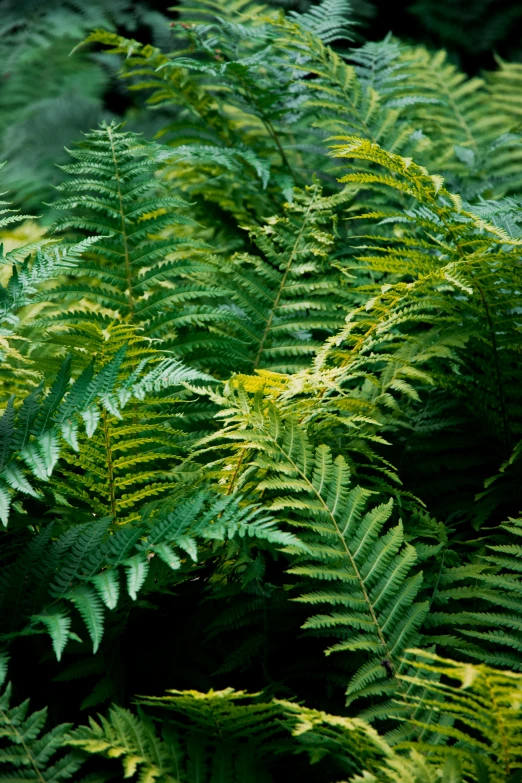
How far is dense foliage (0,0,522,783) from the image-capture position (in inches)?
31.4

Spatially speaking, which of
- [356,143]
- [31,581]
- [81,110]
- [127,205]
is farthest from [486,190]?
Answer: [81,110]

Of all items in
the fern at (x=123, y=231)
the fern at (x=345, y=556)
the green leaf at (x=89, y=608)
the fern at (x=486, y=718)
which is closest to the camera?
the fern at (x=486, y=718)

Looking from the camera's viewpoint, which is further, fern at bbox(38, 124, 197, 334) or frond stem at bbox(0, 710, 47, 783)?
fern at bbox(38, 124, 197, 334)

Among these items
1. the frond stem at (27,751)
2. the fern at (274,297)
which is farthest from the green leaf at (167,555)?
the fern at (274,297)

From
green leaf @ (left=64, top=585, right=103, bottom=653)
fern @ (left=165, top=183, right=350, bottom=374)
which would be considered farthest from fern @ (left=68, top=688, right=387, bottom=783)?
fern @ (left=165, top=183, right=350, bottom=374)

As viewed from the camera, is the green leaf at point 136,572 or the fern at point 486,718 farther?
the green leaf at point 136,572

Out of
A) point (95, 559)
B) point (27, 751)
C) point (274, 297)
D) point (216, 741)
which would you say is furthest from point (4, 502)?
point (274, 297)

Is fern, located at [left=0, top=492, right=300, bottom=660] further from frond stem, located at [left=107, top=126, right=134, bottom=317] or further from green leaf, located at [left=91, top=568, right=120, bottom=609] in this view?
frond stem, located at [left=107, top=126, right=134, bottom=317]

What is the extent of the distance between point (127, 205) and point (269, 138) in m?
0.79

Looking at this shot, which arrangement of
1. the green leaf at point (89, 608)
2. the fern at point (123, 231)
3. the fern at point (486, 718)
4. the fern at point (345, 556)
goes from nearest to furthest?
1. the fern at point (486, 718)
2. the green leaf at point (89, 608)
3. the fern at point (345, 556)
4. the fern at point (123, 231)

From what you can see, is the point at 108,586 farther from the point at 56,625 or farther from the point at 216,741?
the point at 216,741

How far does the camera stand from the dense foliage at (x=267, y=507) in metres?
0.80

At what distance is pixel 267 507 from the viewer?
2.97ft

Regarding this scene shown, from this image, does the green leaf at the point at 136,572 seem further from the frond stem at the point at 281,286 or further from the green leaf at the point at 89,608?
the frond stem at the point at 281,286
